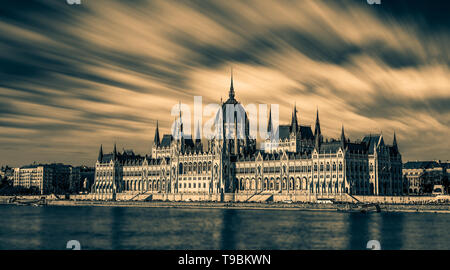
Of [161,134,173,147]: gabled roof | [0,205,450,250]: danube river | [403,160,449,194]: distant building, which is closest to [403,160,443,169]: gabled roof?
[403,160,449,194]: distant building

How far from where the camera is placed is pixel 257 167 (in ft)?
477

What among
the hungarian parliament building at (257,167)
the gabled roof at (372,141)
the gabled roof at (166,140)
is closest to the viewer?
the hungarian parliament building at (257,167)

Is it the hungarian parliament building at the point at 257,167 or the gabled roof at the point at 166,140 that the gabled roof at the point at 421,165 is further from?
the gabled roof at the point at 166,140

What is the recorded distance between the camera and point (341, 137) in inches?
5002

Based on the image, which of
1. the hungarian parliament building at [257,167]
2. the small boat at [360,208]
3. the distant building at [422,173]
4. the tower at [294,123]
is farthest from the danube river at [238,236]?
the distant building at [422,173]

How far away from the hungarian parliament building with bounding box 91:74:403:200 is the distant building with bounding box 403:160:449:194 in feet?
112

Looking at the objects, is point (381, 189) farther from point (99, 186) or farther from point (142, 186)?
point (99, 186)

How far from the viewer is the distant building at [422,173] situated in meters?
167

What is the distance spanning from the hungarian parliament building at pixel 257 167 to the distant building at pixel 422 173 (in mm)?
34079

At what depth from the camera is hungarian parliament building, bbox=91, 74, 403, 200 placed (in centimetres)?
12838

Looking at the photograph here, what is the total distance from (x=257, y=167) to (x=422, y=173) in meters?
58.9

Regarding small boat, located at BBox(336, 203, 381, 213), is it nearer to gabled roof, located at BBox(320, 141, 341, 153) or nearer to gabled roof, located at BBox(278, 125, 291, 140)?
gabled roof, located at BBox(320, 141, 341, 153)
